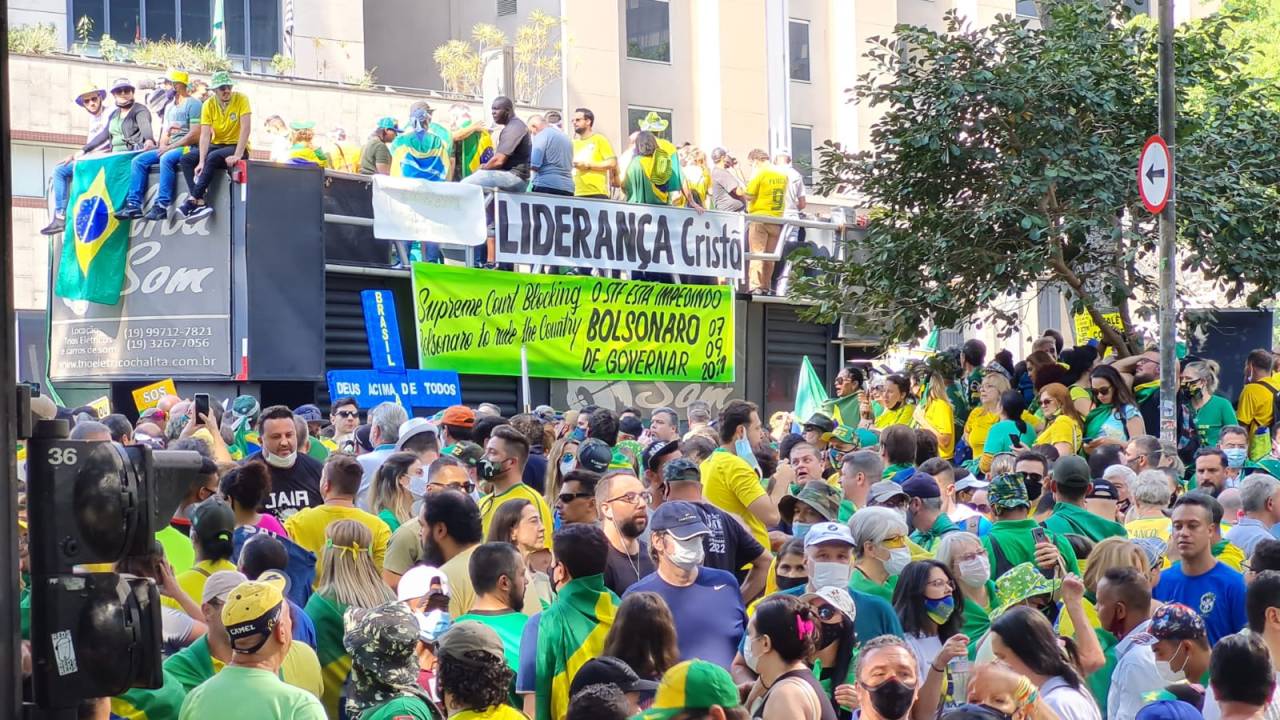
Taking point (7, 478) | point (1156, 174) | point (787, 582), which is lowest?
point (787, 582)

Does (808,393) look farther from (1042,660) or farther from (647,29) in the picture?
(647,29)

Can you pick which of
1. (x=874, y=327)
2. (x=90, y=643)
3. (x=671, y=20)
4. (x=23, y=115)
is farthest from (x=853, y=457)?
(x=671, y=20)

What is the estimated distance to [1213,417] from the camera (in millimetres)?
13539

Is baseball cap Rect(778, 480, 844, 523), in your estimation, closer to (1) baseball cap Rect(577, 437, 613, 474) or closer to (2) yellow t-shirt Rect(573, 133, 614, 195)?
(1) baseball cap Rect(577, 437, 613, 474)

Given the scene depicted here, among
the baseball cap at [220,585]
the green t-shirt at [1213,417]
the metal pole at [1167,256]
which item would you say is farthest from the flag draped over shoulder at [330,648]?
the green t-shirt at [1213,417]

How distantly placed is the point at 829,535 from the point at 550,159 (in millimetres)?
10539

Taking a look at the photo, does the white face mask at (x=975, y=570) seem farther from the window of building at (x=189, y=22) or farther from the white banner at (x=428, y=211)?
the window of building at (x=189, y=22)

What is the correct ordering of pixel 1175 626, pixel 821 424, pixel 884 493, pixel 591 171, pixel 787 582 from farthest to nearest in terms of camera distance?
pixel 591 171, pixel 821 424, pixel 884 493, pixel 787 582, pixel 1175 626

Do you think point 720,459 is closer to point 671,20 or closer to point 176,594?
point 176,594

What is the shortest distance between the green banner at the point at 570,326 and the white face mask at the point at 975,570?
9578mm

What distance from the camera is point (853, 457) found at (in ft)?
30.0

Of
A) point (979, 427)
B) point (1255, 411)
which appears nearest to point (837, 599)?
point (979, 427)

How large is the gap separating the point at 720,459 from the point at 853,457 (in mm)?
740

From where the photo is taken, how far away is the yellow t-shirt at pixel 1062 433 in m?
12.4
